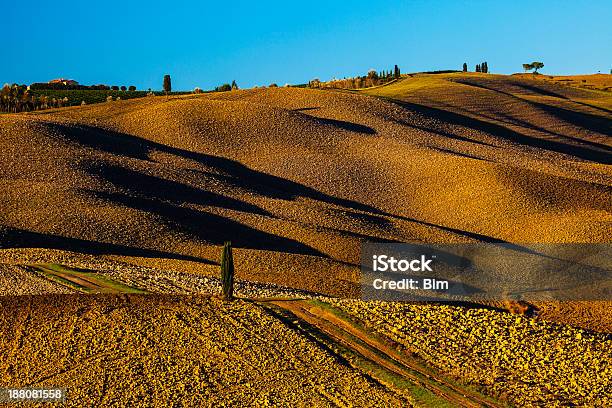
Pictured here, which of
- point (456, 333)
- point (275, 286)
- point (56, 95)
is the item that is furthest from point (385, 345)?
point (56, 95)

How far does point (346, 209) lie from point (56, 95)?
4991 cm

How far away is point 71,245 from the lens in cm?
2966

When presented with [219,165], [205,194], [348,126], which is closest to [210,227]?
[205,194]

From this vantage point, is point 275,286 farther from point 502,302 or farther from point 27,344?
point 27,344

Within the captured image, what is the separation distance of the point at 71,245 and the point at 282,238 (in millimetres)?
8113

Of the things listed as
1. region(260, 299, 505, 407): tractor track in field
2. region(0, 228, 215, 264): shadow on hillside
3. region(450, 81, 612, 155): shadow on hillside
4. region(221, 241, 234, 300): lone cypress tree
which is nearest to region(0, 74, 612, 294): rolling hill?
region(0, 228, 215, 264): shadow on hillside

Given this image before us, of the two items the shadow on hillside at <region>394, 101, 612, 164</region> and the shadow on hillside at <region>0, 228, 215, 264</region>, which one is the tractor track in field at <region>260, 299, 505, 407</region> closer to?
the shadow on hillside at <region>0, 228, 215, 264</region>

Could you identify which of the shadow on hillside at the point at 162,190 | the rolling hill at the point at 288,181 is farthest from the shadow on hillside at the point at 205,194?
the rolling hill at the point at 288,181

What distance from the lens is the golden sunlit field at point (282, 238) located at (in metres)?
16.2

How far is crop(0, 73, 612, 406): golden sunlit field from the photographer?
16.2m

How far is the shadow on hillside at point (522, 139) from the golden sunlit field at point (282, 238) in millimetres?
297

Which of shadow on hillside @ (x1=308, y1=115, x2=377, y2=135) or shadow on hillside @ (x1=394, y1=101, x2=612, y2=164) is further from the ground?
shadow on hillside @ (x1=308, y1=115, x2=377, y2=135)

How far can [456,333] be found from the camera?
1867cm

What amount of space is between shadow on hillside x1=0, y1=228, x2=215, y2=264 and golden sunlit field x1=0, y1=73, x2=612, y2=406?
10 cm
